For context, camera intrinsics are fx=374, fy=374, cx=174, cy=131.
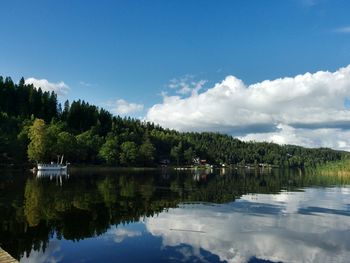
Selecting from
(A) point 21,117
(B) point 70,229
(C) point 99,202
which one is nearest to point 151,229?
(B) point 70,229

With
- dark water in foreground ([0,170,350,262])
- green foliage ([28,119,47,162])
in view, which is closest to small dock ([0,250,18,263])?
dark water in foreground ([0,170,350,262])

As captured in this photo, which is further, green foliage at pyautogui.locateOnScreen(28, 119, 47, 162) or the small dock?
green foliage at pyautogui.locateOnScreen(28, 119, 47, 162)

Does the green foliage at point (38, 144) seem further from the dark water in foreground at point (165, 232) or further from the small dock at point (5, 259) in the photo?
the small dock at point (5, 259)

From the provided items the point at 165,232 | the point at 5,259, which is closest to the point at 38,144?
the point at 165,232

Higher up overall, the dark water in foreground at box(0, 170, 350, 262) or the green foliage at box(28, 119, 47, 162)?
the green foliage at box(28, 119, 47, 162)

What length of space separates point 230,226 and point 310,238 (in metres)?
7.72

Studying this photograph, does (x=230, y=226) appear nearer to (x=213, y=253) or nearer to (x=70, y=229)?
(x=213, y=253)

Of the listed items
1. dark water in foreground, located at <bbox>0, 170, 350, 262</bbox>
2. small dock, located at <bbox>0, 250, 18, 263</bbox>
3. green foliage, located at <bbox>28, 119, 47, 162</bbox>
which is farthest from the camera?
green foliage, located at <bbox>28, 119, 47, 162</bbox>

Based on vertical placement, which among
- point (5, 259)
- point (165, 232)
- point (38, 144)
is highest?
point (38, 144)

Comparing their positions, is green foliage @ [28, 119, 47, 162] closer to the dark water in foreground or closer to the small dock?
the dark water in foreground

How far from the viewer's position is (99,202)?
167 feet

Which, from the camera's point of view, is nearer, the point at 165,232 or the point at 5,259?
the point at 5,259

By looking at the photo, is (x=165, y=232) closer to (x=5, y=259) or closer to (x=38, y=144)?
(x=5, y=259)

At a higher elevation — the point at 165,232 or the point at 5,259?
the point at 5,259
